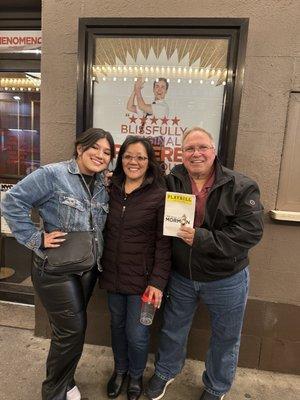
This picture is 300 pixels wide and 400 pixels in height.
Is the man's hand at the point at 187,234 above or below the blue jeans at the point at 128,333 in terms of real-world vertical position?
above

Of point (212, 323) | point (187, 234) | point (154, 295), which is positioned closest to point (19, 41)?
point (187, 234)

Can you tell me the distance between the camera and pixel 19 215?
1870 mm

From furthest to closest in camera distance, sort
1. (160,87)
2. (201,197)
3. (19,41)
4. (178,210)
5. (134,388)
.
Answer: (19,41)
(160,87)
(134,388)
(201,197)
(178,210)

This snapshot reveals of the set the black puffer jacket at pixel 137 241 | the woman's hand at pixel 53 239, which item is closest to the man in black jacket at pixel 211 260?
the black puffer jacket at pixel 137 241

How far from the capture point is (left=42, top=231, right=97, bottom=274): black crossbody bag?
1.87 metres

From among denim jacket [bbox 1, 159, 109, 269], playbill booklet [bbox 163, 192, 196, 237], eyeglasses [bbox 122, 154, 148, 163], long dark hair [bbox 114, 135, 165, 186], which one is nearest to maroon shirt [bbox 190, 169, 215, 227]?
playbill booklet [bbox 163, 192, 196, 237]

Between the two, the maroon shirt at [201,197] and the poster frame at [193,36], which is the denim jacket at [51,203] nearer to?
the maroon shirt at [201,197]

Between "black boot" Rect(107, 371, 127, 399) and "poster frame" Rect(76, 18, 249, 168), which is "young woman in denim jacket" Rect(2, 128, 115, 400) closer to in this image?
"black boot" Rect(107, 371, 127, 399)

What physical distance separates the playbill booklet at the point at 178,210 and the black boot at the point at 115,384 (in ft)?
4.22

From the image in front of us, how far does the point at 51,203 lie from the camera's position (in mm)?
1933

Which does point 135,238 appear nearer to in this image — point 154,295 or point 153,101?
point 154,295

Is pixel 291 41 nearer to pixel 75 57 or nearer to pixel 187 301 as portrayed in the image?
pixel 75 57

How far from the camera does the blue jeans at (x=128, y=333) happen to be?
7.06ft

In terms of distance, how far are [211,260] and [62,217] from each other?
37.4 inches
